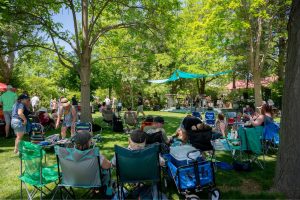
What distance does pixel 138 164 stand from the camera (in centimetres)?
409

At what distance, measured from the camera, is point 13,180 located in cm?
550

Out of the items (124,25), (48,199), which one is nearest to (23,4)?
(124,25)

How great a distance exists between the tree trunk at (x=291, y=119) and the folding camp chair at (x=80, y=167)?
8.78 ft

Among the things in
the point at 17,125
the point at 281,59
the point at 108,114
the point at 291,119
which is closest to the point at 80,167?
the point at 291,119

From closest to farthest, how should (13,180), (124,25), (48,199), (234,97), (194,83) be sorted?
(48,199)
(13,180)
(124,25)
(234,97)
(194,83)

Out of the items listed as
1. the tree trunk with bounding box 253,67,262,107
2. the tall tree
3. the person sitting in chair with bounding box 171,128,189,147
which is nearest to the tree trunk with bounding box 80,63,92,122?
the tall tree

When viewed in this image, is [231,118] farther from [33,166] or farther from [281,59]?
[281,59]

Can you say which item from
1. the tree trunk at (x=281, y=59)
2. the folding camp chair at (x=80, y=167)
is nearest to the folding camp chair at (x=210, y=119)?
the folding camp chair at (x=80, y=167)

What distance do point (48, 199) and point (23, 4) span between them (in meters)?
7.62

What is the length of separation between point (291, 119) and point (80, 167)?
3.02 meters

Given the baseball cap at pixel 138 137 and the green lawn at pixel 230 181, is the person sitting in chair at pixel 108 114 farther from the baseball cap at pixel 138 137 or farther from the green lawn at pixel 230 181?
the baseball cap at pixel 138 137

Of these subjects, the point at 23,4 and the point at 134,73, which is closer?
the point at 23,4

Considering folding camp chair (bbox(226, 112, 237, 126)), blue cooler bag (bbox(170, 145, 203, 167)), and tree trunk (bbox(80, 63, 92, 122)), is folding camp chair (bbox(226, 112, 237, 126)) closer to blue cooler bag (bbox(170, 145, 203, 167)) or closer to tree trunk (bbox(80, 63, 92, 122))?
tree trunk (bbox(80, 63, 92, 122))

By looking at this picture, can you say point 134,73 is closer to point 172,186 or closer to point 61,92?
point 61,92
